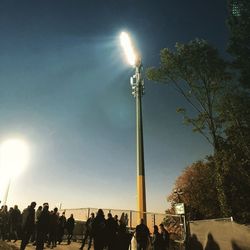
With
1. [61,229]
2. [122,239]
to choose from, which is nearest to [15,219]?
[61,229]

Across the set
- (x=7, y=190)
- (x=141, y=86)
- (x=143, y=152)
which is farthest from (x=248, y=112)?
(x=7, y=190)

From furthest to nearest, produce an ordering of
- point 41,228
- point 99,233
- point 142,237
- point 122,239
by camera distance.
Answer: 1. point 142,237
2. point 122,239
3. point 99,233
4. point 41,228

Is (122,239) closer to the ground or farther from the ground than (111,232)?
closer to the ground

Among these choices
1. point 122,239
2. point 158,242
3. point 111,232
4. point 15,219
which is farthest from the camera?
point 15,219

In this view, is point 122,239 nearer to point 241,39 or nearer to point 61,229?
point 61,229

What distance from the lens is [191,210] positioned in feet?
103

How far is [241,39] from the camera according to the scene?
1927 cm

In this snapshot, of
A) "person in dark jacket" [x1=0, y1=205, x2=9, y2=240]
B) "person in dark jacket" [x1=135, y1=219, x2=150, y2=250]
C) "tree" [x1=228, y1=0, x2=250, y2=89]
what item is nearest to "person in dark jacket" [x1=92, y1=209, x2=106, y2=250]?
"person in dark jacket" [x1=135, y1=219, x2=150, y2=250]

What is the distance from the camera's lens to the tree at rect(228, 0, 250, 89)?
1878cm

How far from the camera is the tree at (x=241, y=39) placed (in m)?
18.8

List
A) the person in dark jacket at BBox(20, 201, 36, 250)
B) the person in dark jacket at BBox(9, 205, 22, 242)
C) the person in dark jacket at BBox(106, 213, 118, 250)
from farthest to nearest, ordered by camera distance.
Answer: the person in dark jacket at BBox(9, 205, 22, 242) → the person in dark jacket at BBox(106, 213, 118, 250) → the person in dark jacket at BBox(20, 201, 36, 250)

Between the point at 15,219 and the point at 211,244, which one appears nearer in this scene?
the point at 211,244

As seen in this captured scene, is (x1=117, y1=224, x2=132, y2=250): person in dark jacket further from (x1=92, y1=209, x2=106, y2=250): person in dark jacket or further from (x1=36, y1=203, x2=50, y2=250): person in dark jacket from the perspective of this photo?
(x1=36, y1=203, x2=50, y2=250): person in dark jacket

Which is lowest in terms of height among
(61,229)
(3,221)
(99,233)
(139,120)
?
(99,233)
